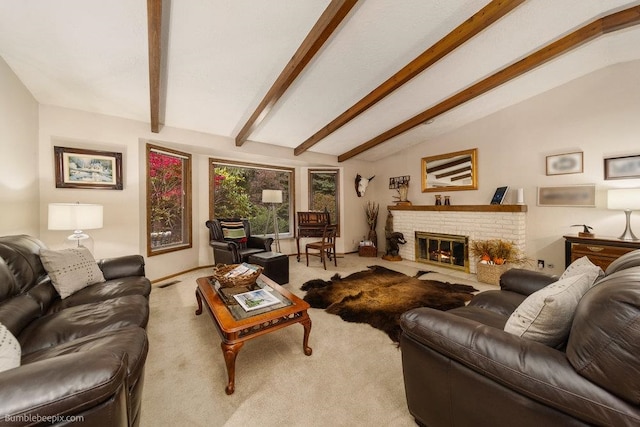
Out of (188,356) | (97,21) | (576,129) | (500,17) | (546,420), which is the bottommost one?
(188,356)

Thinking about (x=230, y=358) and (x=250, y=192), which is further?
(x=250, y=192)

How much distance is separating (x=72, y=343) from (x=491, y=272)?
4460 millimetres

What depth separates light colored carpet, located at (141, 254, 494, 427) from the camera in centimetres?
134

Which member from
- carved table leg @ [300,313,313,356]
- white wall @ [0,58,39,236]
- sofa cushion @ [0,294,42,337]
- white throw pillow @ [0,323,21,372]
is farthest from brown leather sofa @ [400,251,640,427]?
white wall @ [0,58,39,236]

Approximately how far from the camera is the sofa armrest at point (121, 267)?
2.25 metres

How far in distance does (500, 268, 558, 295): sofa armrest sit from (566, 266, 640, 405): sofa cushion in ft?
3.72

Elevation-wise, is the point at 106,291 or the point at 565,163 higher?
the point at 565,163

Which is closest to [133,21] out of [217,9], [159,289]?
[217,9]

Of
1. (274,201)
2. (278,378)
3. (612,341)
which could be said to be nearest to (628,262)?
(612,341)

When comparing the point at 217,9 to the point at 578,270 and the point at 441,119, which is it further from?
the point at 441,119

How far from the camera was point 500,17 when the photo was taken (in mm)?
2115

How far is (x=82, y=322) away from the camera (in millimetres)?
1439

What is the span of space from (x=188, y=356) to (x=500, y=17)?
152 inches

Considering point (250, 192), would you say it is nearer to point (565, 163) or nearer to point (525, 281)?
point (525, 281)
